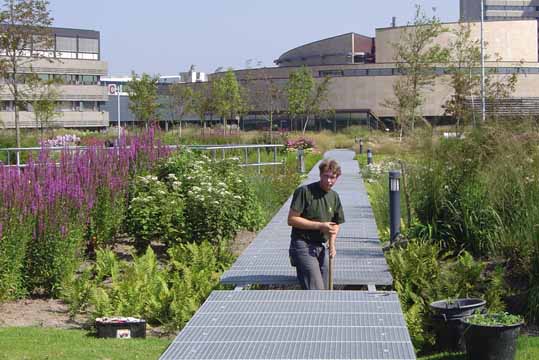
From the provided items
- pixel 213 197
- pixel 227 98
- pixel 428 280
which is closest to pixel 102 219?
pixel 213 197

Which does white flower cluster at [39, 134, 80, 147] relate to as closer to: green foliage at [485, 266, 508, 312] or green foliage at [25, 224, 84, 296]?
green foliage at [25, 224, 84, 296]

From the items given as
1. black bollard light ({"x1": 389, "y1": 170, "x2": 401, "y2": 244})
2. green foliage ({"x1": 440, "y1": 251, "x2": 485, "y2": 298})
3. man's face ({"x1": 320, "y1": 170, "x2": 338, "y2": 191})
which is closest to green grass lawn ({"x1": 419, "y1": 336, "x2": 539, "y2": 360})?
green foliage ({"x1": 440, "y1": 251, "x2": 485, "y2": 298})

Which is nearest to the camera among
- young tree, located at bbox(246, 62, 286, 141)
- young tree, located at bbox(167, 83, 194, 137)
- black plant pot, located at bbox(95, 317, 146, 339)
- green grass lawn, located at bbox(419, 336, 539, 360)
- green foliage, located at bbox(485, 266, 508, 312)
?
green grass lawn, located at bbox(419, 336, 539, 360)

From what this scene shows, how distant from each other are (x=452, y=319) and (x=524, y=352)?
2.23 feet

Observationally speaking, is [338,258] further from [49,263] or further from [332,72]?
[332,72]

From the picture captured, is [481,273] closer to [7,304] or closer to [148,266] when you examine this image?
[148,266]

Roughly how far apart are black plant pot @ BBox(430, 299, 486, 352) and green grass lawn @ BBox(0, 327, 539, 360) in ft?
0.57

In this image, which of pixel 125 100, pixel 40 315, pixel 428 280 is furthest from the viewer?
pixel 125 100

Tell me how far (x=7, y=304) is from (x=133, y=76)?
54.8m

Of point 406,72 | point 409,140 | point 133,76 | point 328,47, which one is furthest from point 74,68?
point 409,140

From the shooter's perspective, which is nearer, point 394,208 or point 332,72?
point 394,208

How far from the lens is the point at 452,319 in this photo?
8.23 meters

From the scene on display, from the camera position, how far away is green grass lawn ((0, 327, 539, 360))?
7.25 metres

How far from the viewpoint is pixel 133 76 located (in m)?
63.5
